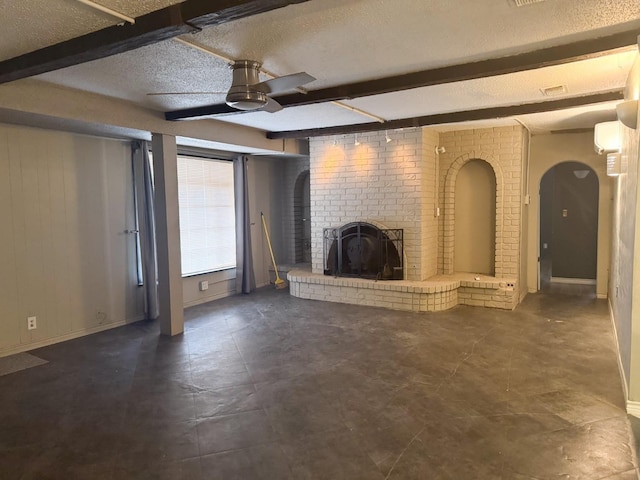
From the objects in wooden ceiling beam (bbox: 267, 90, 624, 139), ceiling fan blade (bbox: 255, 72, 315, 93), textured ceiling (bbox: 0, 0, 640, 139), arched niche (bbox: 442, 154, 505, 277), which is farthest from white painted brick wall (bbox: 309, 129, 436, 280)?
ceiling fan blade (bbox: 255, 72, 315, 93)

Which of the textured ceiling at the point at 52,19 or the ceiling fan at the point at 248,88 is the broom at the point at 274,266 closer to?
the ceiling fan at the point at 248,88

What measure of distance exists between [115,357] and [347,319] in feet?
8.67

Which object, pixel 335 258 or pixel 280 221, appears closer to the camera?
pixel 335 258

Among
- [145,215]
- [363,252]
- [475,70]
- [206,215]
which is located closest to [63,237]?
[145,215]

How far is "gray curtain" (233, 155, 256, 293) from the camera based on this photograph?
278 inches

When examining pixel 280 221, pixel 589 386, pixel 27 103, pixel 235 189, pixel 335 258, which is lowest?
pixel 589 386

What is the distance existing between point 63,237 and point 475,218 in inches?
213

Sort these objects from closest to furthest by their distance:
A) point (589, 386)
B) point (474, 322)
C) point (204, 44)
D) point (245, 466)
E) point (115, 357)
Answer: point (245, 466), point (204, 44), point (589, 386), point (115, 357), point (474, 322)

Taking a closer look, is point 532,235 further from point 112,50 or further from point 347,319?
point 112,50

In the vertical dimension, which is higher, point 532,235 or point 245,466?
point 532,235

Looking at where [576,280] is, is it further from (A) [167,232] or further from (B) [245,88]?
(B) [245,88]

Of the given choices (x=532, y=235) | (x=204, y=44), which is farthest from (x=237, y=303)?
(x=532, y=235)

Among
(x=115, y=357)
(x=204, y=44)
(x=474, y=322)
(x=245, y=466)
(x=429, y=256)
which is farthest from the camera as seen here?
(x=429, y=256)

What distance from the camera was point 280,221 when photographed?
8281 millimetres
